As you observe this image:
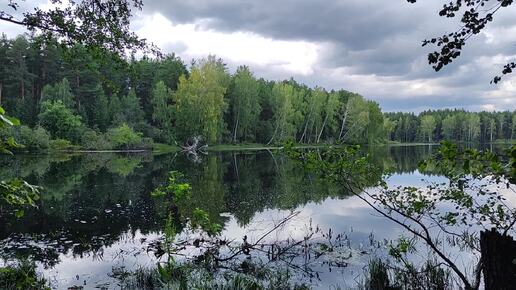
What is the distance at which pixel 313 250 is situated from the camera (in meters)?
10.9

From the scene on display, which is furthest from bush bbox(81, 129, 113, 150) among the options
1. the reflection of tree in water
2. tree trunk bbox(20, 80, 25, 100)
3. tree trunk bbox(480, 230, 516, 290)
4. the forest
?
tree trunk bbox(480, 230, 516, 290)

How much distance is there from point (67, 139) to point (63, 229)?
49523mm

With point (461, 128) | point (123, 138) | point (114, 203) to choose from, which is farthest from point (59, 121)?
point (461, 128)

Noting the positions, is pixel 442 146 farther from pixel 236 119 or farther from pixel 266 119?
pixel 266 119

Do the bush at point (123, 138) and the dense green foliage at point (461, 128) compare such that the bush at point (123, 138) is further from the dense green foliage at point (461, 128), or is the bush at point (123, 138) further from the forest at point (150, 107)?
the dense green foliage at point (461, 128)

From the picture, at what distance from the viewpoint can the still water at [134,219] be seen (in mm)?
9695

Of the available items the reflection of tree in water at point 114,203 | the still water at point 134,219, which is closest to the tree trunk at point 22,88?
the reflection of tree in water at point 114,203

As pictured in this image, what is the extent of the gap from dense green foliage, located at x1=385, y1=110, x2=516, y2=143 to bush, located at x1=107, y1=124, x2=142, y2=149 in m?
116

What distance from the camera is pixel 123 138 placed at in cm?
6100

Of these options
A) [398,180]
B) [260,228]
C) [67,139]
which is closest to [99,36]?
[260,228]

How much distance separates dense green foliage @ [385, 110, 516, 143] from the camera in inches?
6181

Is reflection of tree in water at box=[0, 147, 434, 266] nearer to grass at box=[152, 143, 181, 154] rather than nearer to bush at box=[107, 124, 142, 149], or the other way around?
bush at box=[107, 124, 142, 149]

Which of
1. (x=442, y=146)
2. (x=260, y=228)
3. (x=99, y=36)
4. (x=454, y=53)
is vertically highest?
(x=99, y=36)

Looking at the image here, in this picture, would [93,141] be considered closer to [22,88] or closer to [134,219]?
[22,88]
